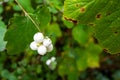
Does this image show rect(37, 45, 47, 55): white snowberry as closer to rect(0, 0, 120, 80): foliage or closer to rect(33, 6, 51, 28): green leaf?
rect(0, 0, 120, 80): foliage

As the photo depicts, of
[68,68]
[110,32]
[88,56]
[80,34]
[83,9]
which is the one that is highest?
[83,9]

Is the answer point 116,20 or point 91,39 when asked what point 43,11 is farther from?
Answer: point 91,39

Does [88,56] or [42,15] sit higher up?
[42,15]

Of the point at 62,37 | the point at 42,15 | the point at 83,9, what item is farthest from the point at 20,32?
the point at 62,37

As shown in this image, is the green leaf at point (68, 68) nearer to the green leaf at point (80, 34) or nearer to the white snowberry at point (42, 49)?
the green leaf at point (80, 34)

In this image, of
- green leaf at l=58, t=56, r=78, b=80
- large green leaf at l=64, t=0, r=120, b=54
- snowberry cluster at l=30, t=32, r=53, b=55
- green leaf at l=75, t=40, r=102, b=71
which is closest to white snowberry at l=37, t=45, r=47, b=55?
snowberry cluster at l=30, t=32, r=53, b=55

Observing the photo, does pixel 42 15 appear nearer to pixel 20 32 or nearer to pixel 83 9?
pixel 20 32
